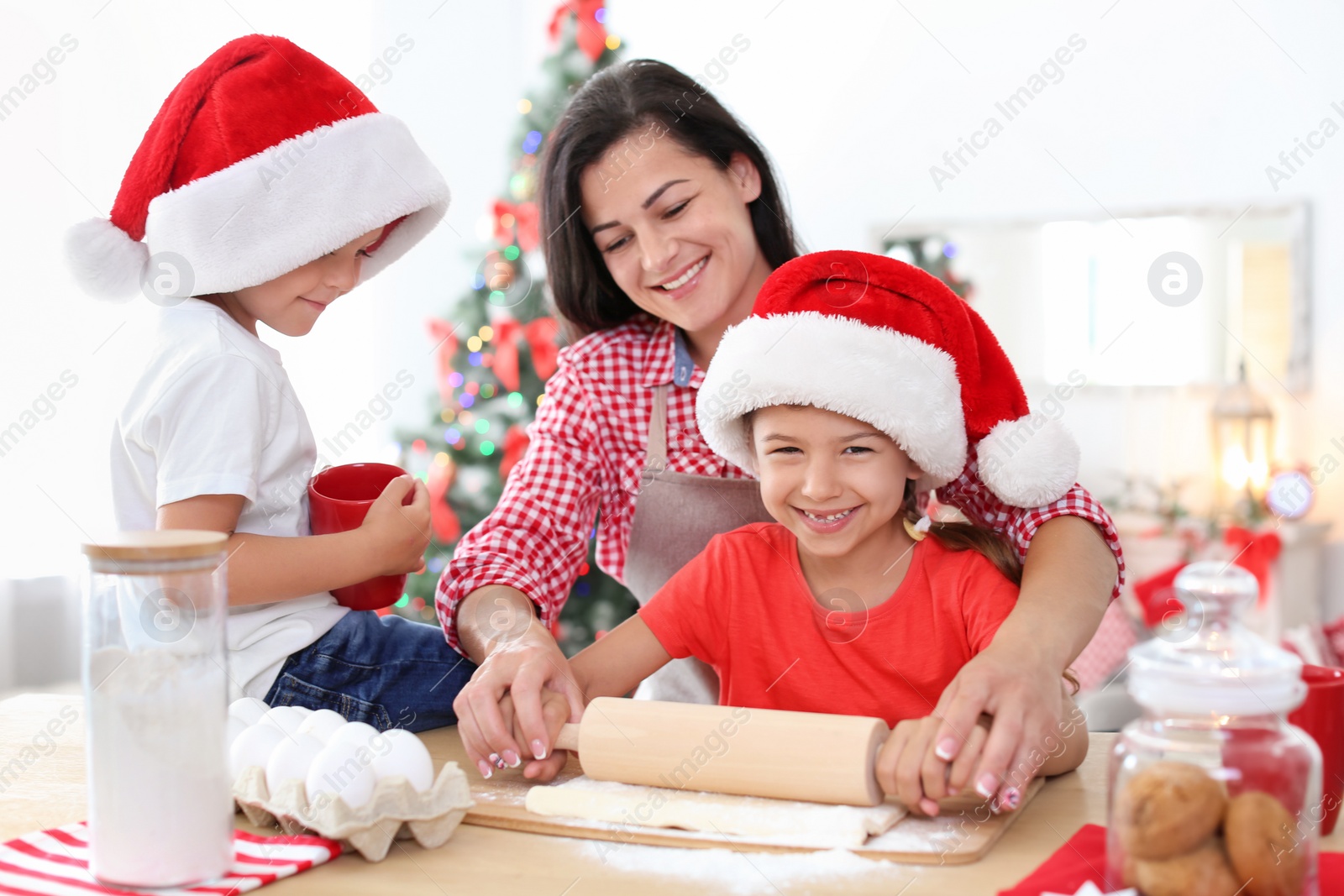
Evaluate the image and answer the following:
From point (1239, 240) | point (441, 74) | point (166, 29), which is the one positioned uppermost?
point (441, 74)

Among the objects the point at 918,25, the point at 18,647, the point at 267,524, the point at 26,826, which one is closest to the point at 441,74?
the point at 918,25

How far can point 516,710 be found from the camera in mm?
1095

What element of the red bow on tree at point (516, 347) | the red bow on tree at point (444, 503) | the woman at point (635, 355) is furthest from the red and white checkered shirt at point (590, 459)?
the red bow on tree at point (444, 503)

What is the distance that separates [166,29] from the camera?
339 cm

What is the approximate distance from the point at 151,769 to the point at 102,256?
2.31ft

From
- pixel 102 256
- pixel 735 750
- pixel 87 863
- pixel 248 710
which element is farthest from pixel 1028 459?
pixel 102 256

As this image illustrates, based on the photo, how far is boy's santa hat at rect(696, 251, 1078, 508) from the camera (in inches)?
45.7

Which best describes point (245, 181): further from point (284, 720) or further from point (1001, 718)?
point (1001, 718)

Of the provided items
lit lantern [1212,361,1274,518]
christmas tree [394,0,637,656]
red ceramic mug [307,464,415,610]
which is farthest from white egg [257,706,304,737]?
lit lantern [1212,361,1274,518]

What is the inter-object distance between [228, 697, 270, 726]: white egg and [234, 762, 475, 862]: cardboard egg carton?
8cm

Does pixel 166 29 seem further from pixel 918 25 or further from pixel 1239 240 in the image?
pixel 1239 240

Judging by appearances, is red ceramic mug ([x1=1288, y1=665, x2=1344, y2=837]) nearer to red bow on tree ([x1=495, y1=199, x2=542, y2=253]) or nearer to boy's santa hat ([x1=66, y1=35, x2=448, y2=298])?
boy's santa hat ([x1=66, y1=35, x2=448, y2=298])

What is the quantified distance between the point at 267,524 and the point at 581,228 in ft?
2.06

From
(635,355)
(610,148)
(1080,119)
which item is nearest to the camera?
(610,148)
